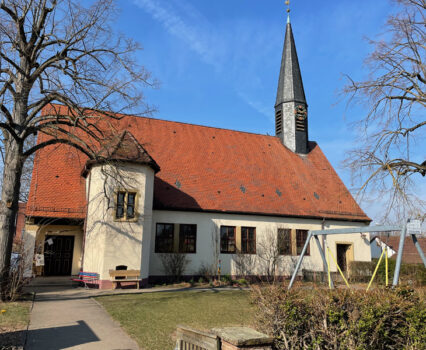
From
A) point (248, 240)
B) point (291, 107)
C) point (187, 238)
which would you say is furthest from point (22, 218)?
point (291, 107)

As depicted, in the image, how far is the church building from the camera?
639 inches

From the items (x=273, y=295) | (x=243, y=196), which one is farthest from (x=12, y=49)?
(x=243, y=196)

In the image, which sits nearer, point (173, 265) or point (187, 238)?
point (173, 265)

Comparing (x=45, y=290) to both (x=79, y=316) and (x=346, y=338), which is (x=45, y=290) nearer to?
(x=79, y=316)

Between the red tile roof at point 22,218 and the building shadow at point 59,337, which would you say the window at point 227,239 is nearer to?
the red tile roof at point 22,218

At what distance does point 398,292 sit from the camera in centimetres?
612

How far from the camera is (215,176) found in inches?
858

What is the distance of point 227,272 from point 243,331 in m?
15.4

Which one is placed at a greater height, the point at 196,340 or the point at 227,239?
the point at 227,239

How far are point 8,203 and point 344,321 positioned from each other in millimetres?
10992

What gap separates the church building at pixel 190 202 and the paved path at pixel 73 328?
4.58 meters

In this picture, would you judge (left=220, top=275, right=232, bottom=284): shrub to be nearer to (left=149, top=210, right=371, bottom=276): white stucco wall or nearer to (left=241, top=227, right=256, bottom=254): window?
(left=149, top=210, right=371, bottom=276): white stucco wall

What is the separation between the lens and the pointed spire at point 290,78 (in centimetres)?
2706

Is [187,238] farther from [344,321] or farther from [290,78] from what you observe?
[290,78]
